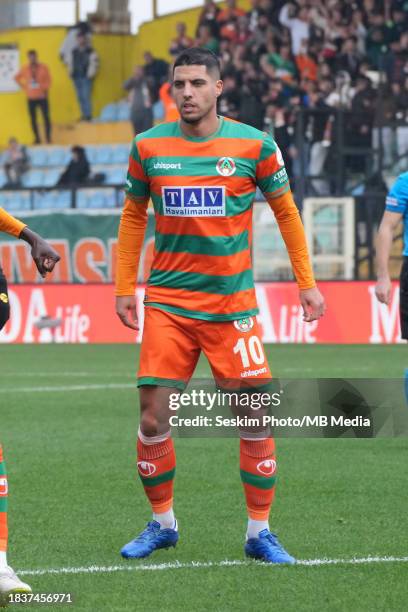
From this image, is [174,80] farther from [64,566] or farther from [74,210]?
[74,210]

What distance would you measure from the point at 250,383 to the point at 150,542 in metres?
0.84

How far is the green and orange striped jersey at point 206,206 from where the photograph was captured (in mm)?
6246

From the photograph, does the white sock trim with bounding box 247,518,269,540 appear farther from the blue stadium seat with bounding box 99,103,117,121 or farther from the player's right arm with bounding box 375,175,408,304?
the blue stadium seat with bounding box 99,103,117,121

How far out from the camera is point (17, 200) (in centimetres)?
2434

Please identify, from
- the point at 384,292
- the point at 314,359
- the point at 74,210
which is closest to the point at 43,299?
the point at 74,210

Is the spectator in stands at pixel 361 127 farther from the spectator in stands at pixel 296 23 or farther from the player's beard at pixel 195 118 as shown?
the player's beard at pixel 195 118

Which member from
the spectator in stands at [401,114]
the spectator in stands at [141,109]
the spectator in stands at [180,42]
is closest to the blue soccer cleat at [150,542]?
the spectator in stands at [401,114]

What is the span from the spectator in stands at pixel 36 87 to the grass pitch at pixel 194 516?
18.4 metres

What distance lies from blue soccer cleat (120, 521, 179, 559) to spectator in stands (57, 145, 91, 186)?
20.1 meters

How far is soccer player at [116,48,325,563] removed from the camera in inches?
246

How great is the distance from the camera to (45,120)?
31125 millimetres

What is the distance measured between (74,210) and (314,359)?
22.1 feet

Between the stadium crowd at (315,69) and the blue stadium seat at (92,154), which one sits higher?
the stadium crowd at (315,69)

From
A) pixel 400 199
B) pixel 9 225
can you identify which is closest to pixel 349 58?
pixel 400 199
